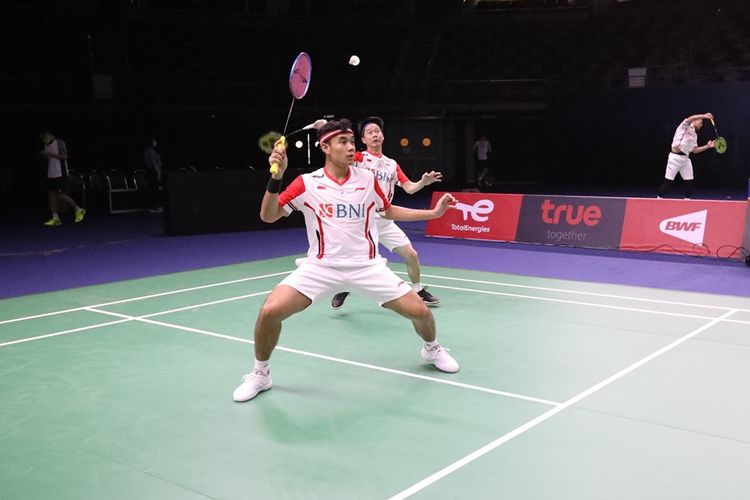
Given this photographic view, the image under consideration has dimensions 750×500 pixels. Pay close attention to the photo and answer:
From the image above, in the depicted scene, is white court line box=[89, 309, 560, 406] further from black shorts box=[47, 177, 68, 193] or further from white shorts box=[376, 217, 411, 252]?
black shorts box=[47, 177, 68, 193]

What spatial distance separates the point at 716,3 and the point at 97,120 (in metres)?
21.2

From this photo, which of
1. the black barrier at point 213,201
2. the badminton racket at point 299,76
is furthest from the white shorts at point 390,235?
the black barrier at point 213,201

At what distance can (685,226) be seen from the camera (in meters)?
10.9

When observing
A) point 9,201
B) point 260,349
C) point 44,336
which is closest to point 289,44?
point 9,201

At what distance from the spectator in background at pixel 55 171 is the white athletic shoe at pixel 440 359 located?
1232 centimetres

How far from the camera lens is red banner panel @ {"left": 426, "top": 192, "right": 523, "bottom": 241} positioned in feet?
41.7

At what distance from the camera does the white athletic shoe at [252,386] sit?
16.0 feet

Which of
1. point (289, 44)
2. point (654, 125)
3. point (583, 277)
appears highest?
point (289, 44)

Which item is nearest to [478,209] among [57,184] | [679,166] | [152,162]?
[679,166]

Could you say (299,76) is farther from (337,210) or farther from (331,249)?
(331,249)

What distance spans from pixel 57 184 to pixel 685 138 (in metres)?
13.0

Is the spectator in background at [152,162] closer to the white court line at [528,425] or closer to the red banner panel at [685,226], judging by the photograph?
the red banner panel at [685,226]

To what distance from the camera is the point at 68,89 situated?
2184cm

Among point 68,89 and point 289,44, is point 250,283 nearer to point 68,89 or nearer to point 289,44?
point 68,89
